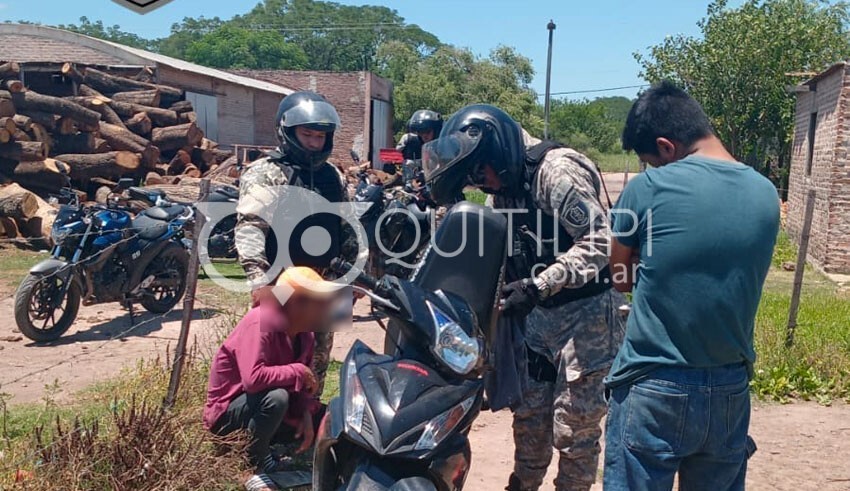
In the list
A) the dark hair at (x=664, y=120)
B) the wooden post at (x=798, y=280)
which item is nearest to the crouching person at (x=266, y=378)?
the dark hair at (x=664, y=120)

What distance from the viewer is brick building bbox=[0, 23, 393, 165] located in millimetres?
17797

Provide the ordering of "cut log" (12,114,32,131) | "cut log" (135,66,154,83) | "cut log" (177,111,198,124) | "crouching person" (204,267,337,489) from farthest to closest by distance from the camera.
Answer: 1. "cut log" (135,66,154,83)
2. "cut log" (177,111,198,124)
3. "cut log" (12,114,32,131)
4. "crouching person" (204,267,337,489)

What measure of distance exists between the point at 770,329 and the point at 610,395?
428 cm

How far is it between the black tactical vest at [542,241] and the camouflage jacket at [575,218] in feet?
0.21

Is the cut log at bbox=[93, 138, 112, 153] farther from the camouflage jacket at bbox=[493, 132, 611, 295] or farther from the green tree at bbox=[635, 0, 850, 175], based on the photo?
the green tree at bbox=[635, 0, 850, 175]

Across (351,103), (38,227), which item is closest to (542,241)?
(38,227)

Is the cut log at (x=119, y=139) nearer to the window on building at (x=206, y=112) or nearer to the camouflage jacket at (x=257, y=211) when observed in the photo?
the window on building at (x=206, y=112)

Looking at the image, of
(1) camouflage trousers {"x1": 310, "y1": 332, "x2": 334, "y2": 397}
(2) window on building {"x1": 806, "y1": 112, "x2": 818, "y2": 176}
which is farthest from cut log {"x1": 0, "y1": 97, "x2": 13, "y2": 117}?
(2) window on building {"x1": 806, "y1": 112, "x2": 818, "y2": 176}

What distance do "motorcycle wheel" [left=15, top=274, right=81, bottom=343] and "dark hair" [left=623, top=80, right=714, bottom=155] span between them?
18.4 ft

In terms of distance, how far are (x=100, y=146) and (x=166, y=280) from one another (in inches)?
289

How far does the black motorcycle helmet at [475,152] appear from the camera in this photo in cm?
326

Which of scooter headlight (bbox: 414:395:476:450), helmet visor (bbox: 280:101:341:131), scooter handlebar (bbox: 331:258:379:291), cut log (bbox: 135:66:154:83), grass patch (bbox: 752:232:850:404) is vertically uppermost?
cut log (bbox: 135:66:154:83)

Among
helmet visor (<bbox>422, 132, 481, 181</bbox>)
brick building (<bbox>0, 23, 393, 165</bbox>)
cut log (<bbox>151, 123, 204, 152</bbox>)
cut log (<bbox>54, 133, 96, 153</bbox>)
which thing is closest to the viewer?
helmet visor (<bbox>422, 132, 481, 181</bbox>)

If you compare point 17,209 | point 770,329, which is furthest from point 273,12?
point 770,329
